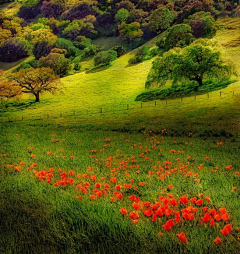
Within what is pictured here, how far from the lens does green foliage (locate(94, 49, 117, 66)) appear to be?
26.1 meters

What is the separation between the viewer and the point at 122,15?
105 feet

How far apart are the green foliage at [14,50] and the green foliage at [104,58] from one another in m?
9.22

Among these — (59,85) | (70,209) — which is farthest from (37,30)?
(70,209)

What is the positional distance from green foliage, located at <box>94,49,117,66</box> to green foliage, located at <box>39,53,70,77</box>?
3.92 metres

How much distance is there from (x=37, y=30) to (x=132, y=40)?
15.8 m

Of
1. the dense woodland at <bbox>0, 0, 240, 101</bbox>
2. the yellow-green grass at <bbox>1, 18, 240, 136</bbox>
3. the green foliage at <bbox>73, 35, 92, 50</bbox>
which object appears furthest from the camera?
the green foliage at <bbox>73, 35, 92, 50</bbox>

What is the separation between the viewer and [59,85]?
24266mm

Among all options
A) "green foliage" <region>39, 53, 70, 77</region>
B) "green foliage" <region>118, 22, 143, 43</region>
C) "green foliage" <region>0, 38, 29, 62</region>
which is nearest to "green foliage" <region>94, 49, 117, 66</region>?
"green foliage" <region>39, 53, 70, 77</region>

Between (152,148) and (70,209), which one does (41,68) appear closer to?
(152,148)

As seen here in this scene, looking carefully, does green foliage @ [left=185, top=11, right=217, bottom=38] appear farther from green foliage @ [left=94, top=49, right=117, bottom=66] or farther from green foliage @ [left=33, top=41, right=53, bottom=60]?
green foliage @ [left=33, top=41, right=53, bottom=60]

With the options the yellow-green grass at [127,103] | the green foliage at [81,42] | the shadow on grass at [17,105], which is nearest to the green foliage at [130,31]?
the yellow-green grass at [127,103]

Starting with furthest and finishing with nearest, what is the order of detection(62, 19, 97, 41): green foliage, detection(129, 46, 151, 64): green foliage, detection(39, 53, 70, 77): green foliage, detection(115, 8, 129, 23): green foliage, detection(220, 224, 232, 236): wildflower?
detection(115, 8, 129, 23): green foliage, detection(62, 19, 97, 41): green foliage, detection(129, 46, 151, 64): green foliage, detection(39, 53, 70, 77): green foliage, detection(220, 224, 232, 236): wildflower

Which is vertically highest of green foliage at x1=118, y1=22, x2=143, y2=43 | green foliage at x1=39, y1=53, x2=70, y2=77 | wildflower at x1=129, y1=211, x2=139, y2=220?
green foliage at x1=118, y1=22, x2=143, y2=43

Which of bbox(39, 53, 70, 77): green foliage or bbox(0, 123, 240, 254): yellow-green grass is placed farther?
bbox(39, 53, 70, 77): green foliage
